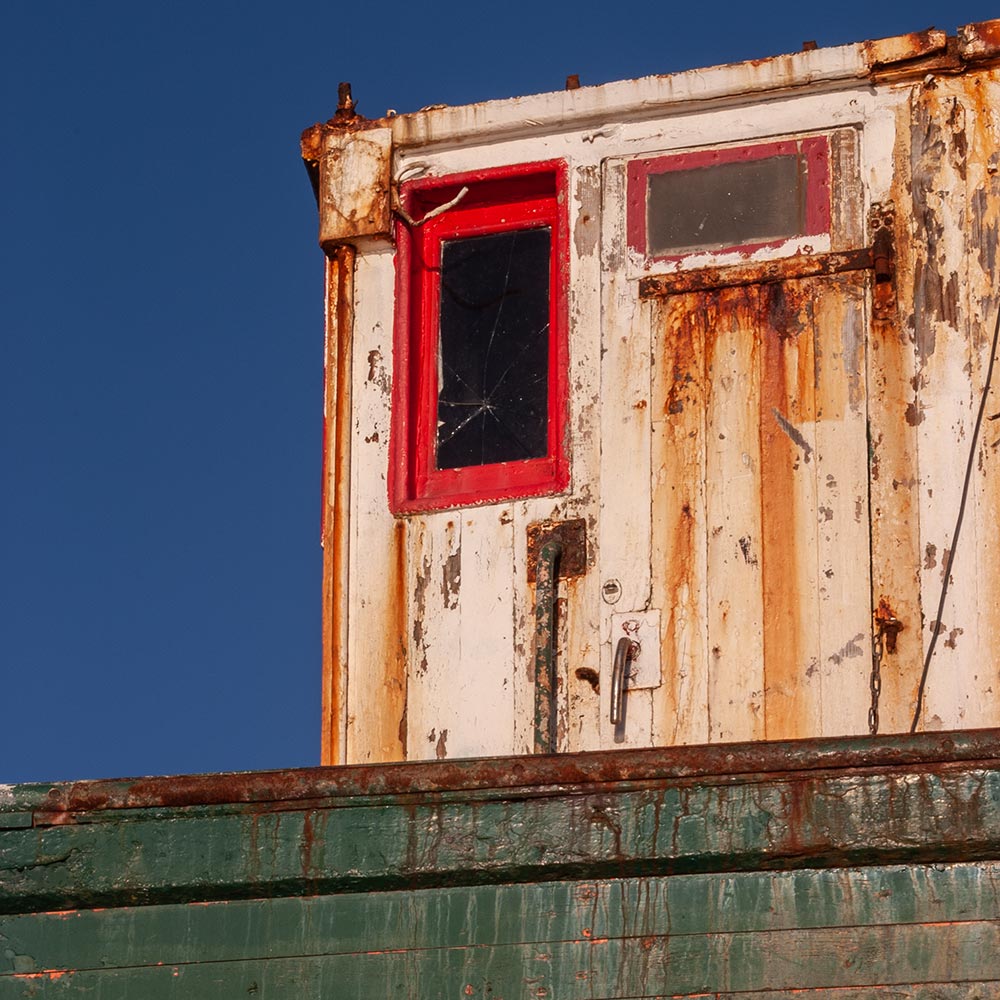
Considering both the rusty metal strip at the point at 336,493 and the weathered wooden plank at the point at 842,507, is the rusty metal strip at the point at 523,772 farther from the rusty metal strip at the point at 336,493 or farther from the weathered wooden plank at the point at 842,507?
the rusty metal strip at the point at 336,493

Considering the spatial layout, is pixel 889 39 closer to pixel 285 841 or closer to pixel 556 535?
pixel 556 535

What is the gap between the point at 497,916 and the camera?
13.6 feet

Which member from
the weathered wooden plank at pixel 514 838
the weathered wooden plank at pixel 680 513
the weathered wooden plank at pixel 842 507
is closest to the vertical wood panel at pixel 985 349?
the weathered wooden plank at pixel 842 507

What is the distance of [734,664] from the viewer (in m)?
5.88

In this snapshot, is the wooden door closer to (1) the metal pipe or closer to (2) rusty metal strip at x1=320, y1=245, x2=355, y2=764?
(1) the metal pipe

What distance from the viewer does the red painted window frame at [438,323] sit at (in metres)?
6.29

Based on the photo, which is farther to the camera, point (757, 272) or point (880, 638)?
point (757, 272)

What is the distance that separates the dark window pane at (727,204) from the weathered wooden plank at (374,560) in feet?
2.85

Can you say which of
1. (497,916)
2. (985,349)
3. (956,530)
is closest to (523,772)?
(497,916)

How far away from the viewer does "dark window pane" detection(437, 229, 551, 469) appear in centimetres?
639

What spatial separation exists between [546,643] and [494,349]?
1.03 meters

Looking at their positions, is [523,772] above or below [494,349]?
below

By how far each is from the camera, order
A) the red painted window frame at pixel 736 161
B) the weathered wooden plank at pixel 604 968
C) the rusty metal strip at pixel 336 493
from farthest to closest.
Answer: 1. the red painted window frame at pixel 736 161
2. the rusty metal strip at pixel 336 493
3. the weathered wooden plank at pixel 604 968

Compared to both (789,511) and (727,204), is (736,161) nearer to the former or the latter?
(727,204)
